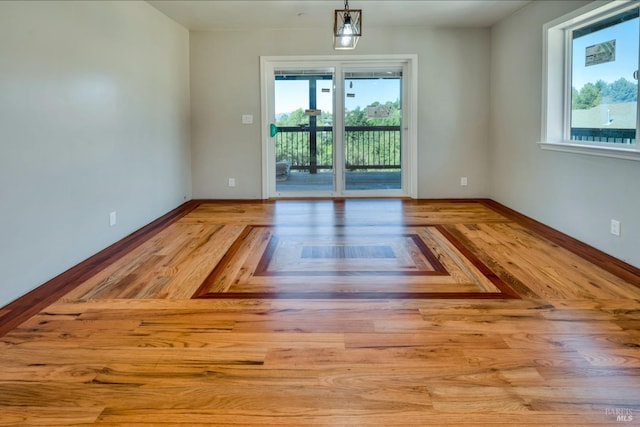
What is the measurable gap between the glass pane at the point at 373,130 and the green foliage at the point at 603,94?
2.72 metres

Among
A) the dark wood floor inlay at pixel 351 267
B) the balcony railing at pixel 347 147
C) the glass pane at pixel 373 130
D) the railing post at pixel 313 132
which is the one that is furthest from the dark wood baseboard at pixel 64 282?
the glass pane at pixel 373 130

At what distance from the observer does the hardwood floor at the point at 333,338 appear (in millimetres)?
1845

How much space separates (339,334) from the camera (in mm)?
2510

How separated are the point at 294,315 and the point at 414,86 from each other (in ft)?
16.0

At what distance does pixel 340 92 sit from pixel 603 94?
11.7ft

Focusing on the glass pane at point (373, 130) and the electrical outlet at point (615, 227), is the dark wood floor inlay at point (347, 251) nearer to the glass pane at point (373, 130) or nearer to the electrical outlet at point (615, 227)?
the electrical outlet at point (615, 227)

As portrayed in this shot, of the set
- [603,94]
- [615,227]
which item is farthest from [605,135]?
[615,227]

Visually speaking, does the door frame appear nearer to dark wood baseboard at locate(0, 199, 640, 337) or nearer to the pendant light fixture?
dark wood baseboard at locate(0, 199, 640, 337)

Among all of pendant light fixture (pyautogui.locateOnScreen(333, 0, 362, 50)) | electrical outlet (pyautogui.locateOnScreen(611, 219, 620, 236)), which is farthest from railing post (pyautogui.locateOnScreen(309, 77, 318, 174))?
electrical outlet (pyautogui.locateOnScreen(611, 219, 620, 236))

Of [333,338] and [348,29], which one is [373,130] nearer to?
[348,29]

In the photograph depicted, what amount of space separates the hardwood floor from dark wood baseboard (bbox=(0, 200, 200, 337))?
28 millimetres

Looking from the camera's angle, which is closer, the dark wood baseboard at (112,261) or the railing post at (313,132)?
the dark wood baseboard at (112,261)

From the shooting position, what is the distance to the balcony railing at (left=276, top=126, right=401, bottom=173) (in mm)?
7160

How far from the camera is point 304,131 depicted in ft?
23.5
